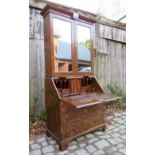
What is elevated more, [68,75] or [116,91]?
[68,75]

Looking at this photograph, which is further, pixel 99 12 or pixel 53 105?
pixel 99 12

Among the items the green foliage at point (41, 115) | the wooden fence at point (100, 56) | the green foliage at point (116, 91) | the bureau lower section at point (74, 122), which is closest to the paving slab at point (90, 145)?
the bureau lower section at point (74, 122)

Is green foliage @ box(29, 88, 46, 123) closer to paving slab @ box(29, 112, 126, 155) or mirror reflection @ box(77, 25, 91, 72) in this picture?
paving slab @ box(29, 112, 126, 155)

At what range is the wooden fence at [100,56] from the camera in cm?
280

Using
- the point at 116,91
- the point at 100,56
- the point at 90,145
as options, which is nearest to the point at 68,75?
the point at 90,145

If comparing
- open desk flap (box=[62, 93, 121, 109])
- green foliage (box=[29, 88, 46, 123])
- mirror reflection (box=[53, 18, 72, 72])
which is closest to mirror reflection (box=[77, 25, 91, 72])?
mirror reflection (box=[53, 18, 72, 72])

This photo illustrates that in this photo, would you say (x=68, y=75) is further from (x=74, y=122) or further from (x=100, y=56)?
(x=100, y=56)

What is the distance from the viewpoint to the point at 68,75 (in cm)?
226

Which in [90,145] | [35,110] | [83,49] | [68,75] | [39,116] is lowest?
[90,145]

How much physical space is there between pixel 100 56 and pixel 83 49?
4.49ft

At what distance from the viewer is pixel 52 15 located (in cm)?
208
